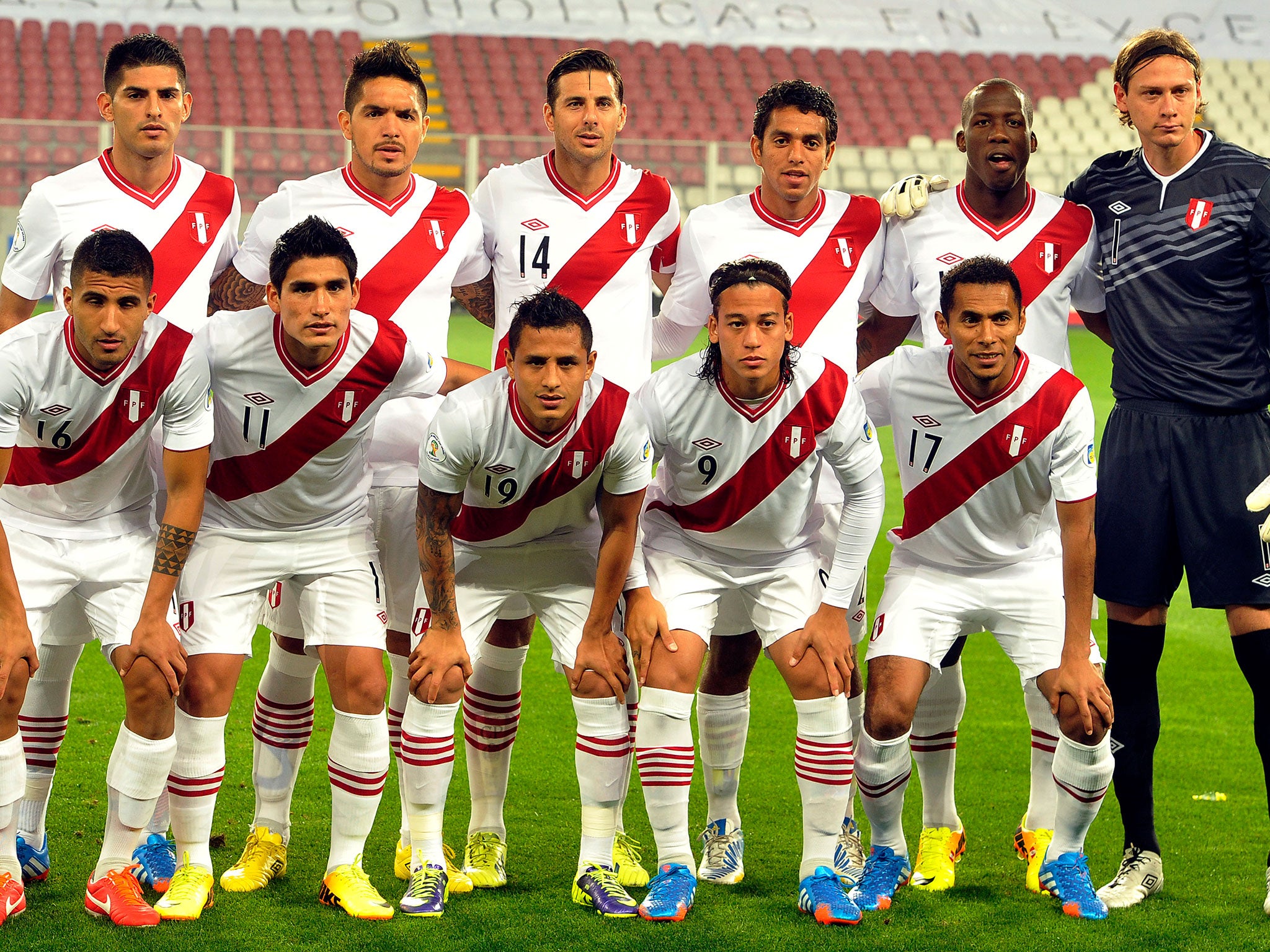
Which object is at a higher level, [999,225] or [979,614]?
[999,225]

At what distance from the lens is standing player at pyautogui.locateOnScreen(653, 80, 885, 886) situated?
14.4 ft

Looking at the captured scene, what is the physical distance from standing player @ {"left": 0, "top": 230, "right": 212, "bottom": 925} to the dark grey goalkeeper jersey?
273cm

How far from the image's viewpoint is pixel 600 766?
4000 mm

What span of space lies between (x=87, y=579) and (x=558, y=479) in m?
1.31

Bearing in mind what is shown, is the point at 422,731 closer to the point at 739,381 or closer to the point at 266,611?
the point at 266,611

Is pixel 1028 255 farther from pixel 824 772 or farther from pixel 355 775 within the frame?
pixel 355 775

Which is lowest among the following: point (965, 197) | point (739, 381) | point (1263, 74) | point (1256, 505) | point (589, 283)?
point (1256, 505)

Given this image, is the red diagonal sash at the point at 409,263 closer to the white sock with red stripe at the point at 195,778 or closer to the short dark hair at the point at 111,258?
the short dark hair at the point at 111,258

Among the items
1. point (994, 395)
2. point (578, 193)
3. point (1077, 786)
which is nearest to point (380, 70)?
point (578, 193)

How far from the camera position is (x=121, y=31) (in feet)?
73.0

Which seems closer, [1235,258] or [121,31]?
[1235,258]

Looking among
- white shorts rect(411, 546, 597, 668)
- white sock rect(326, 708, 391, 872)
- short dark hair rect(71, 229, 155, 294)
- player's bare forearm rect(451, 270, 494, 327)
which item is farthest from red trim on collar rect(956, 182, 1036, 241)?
short dark hair rect(71, 229, 155, 294)

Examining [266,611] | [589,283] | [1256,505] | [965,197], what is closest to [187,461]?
[266,611]

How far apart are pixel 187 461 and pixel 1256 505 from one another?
2.91 m
